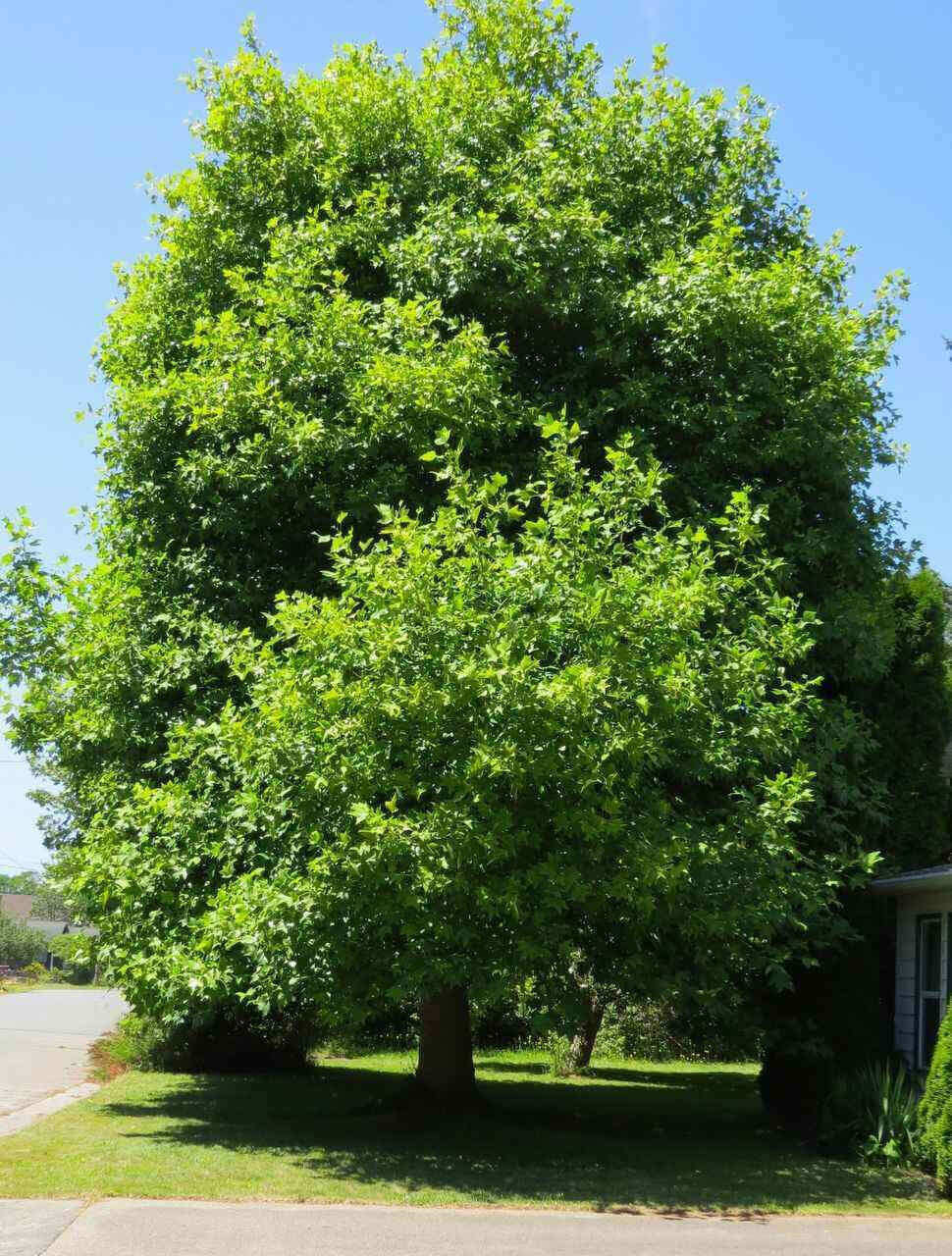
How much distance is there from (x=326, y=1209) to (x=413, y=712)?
3.85m

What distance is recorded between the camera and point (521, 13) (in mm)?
16266

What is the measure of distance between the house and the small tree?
6.33ft

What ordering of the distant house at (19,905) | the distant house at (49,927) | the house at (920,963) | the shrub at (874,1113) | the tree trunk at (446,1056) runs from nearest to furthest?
1. the shrub at (874,1113)
2. the house at (920,963)
3. the tree trunk at (446,1056)
4. the distant house at (49,927)
5. the distant house at (19,905)

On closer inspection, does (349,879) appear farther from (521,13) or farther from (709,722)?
(521,13)

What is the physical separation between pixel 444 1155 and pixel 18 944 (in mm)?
71808

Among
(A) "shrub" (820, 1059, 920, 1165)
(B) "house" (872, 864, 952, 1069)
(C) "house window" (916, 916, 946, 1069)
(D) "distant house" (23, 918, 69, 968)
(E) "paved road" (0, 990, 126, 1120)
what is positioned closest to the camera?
(A) "shrub" (820, 1059, 920, 1165)

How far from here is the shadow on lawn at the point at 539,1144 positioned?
10.4 m

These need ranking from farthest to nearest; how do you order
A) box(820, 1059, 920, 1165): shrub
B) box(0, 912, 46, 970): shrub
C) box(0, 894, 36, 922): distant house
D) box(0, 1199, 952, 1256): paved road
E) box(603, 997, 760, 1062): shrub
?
box(0, 894, 36, 922): distant house → box(0, 912, 46, 970): shrub → box(603, 997, 760, 1062): shrub → box(820, 1059, 920, 1165): shrub → box(0, 1199, 952, 1256): paved road

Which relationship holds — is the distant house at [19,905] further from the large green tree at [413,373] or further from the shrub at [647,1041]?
the large green tree at [413,373]

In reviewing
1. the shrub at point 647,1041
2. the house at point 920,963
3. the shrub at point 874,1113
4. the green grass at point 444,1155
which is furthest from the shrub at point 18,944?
the shrub at point 874,1113

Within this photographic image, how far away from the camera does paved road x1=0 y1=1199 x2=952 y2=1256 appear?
7.86m

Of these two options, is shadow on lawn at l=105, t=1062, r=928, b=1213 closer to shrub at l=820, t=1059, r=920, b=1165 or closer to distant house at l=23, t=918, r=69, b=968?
shrub at l=820, t=1059, r=920, b=1165

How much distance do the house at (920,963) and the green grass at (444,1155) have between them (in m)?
1.82

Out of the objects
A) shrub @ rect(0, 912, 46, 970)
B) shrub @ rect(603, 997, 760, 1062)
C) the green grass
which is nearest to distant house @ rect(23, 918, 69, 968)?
shrub @ rect(0, 912, 46, 970)
